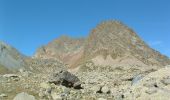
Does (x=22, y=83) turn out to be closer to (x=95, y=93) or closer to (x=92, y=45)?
(x=95, y=93)

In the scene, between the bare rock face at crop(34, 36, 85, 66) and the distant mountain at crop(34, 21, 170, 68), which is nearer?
the distant mountain at crop(34, 21, 170, 68)

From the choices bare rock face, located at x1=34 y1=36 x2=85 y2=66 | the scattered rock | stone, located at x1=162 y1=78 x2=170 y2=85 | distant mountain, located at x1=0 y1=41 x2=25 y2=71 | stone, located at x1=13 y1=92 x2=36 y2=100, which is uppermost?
bare rock face, located at x1=34 y1=36 x2=85 y2=66

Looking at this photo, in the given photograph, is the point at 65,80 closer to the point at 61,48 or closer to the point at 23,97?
the point at 23,97

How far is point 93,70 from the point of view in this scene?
73.7 meters

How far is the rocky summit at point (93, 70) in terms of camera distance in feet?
83.1

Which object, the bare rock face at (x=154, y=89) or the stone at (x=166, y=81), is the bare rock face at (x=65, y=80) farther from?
the stone at (x=166, y=81)

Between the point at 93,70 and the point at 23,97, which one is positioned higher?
the point at 93,70

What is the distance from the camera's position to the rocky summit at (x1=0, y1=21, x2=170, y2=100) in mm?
25344

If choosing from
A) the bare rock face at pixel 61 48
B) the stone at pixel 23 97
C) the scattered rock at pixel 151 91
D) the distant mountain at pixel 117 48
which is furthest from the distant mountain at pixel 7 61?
the bare rock face at pixel 61 48

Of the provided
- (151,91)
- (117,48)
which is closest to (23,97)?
(151,91)

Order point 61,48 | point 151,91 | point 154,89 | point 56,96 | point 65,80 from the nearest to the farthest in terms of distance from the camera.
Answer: point 56,96
point 151,91
point 154,89
point 65,80
point 61,48

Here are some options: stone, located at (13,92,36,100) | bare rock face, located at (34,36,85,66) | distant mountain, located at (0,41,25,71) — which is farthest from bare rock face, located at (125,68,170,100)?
bare rock face, located at (34,36,85,66)

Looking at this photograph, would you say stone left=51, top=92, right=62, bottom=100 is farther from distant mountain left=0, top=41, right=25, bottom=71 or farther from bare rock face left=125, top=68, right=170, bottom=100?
distant mountain left=0, top=41, right=25, bottom=71

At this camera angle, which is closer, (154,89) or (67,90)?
(154,89)
